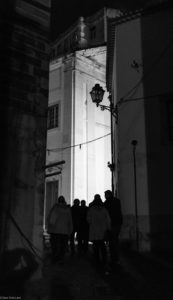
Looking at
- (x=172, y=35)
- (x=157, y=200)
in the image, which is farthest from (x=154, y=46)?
(x=157, y=200)

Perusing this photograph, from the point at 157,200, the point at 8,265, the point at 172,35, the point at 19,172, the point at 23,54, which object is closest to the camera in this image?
the point at 8,265

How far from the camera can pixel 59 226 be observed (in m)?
8.66

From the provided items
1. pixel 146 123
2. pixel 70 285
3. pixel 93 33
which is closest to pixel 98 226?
pixel 70 285

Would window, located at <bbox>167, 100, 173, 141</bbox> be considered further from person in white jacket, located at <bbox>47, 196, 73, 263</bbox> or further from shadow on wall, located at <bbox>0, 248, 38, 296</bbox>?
shadow on wall, located at <bbox>0, 248, 38, 296</bbox>

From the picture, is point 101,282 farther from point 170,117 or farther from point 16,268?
point 170,117

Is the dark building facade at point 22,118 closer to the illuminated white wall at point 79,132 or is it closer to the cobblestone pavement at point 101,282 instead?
the cobblestone pavement at point 101,282

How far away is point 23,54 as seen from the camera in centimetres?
700

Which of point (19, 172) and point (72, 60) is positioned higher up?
point (72, 60)

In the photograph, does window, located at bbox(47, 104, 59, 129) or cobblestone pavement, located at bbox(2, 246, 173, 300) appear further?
window, located at bbox(47, 104, 59, 129)

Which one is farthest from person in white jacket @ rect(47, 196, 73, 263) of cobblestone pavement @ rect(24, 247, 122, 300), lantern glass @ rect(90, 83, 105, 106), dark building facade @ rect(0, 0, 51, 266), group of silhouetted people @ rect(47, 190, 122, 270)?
lantern glass @ rect(90, 83, 105, 106)

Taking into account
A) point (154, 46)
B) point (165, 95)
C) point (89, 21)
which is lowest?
point (165, 95)

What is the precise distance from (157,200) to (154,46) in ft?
18.1

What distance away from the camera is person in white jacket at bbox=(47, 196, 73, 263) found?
8.66 m

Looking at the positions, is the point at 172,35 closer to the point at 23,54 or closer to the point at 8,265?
the point at 23,54
